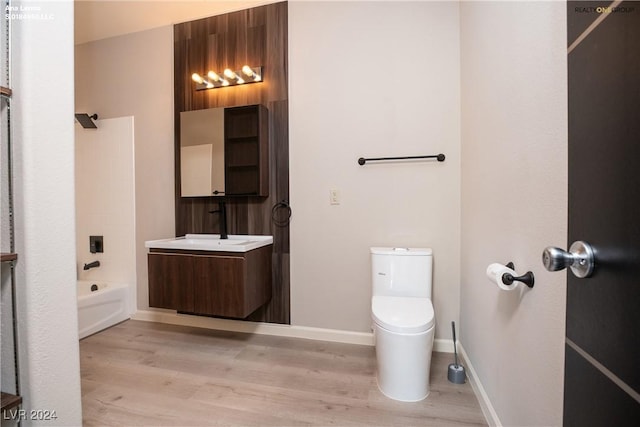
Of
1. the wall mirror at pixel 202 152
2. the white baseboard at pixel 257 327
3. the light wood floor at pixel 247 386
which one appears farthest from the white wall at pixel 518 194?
the wall mirror at pixel 202 152

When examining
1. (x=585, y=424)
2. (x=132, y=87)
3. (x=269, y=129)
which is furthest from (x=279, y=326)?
(x=132, y=87)

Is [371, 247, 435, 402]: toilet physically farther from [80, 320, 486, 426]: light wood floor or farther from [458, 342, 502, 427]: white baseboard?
[458, 342, 502, 427]: white baseboard

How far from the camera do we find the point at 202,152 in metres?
2.28

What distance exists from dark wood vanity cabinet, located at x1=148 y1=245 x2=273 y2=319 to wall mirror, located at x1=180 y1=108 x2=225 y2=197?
59 centimetres

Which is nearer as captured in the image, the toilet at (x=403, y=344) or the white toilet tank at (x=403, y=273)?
the toilet at (x=403, y=344)

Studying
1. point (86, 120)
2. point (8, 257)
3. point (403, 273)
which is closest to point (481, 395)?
point (403, 273)

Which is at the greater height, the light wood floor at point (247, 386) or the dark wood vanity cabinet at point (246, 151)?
the dark wood vanity cabinet at point (246, 151)

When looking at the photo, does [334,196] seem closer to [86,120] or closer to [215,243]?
[215,243]

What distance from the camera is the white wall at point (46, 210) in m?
0.84

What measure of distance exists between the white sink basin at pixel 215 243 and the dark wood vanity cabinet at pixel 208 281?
0.03 m

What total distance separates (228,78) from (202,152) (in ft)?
2.14

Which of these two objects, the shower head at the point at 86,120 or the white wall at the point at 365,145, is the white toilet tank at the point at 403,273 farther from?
the shower head at the point at 86,120

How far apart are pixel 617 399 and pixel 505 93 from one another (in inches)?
43.9

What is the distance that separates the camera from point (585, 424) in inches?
20.4
